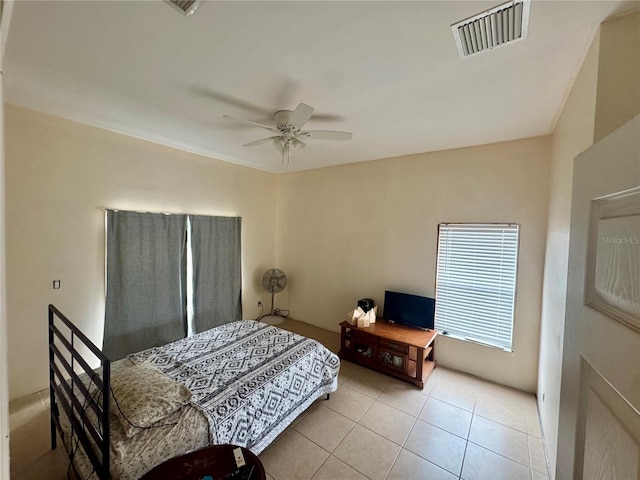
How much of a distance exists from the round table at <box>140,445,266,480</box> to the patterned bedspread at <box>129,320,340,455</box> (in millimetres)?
219

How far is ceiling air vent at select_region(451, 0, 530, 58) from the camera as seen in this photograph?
1.17 m

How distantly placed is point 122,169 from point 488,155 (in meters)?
4.05

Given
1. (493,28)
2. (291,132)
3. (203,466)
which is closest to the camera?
(493,28)

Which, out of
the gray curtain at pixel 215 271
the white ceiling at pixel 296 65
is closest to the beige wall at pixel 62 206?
the white ceiling at pixel 296 65

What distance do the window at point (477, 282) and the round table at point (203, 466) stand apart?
2592 millimetres

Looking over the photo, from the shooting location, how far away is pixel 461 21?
4.05ft

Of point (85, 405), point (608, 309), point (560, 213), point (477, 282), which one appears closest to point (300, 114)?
point (608, 309)

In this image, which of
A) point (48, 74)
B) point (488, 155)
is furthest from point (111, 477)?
point (488, 155)

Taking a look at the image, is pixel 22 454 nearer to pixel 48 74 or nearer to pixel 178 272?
pixel 178 272

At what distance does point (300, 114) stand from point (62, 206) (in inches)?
99.2

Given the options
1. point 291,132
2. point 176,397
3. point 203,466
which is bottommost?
point 203,466

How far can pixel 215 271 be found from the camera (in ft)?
12.4

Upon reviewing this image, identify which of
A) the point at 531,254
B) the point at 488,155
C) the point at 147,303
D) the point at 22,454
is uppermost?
the point at 488,155

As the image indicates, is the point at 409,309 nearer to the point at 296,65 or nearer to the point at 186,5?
the point at 296,65
